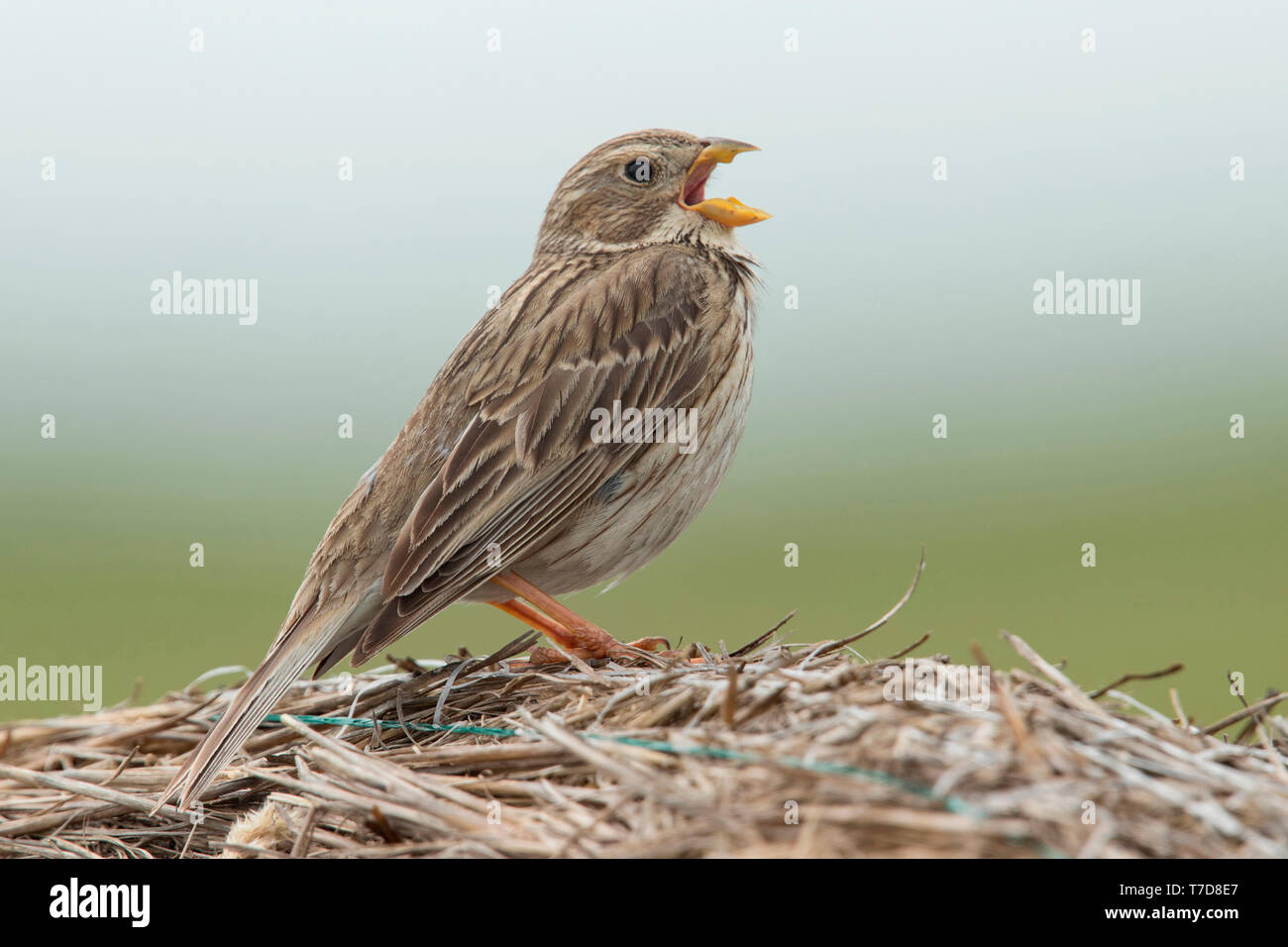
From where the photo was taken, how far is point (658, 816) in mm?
2361

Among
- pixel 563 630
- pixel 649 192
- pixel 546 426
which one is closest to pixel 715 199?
pixel 649 192

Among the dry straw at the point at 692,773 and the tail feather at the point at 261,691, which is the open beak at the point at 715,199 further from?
the tail feather at the point at 261,691

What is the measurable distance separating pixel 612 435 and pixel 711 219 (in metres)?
1.29

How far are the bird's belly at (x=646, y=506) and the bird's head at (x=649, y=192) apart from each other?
2.55 ft

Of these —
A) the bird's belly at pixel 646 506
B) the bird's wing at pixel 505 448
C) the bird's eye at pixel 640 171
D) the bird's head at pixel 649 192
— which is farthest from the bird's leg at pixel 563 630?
the bird's eye at pixel 640 171

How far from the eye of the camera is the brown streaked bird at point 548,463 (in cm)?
400

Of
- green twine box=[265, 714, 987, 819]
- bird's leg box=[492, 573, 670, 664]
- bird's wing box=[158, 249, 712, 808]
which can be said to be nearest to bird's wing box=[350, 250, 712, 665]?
bird's wing box=[158, 249, 712, 808]

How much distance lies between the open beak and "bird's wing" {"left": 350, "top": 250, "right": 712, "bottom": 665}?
0.92 ft

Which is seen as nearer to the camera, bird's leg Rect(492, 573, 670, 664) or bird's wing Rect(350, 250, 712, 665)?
bird's wing Rect(350, 250, 712, 665)

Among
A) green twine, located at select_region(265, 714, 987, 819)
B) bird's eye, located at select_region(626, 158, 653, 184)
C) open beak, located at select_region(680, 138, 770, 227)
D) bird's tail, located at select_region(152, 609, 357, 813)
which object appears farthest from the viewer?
bird's eye, located at select_region(626, 158, 653, 184)

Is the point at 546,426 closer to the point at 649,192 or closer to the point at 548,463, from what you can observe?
the point at 548,463

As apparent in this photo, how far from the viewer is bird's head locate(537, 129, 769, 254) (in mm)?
4973

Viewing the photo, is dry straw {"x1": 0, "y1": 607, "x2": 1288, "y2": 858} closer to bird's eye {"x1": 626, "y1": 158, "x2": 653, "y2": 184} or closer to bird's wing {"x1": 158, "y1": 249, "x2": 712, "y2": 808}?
bird's wing {"x1": 158, "y1": 249, "x2": 712, "y2": 808}

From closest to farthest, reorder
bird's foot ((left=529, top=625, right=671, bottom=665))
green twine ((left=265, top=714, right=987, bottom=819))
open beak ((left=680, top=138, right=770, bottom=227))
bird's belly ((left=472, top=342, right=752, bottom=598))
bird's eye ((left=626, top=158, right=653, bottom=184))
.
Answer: green twine ((left=265, top=714, right=987, bottom=819)) → bird's foot ((left=529, top=625, right=671, bottom=665)) → bird's belly ((left=472, top=342, right=752, bottom=598)) → open beak ((left=680, top=138, right=770, bottom=227)) → bird's eye ((left=626, top=158, right=653, bottom=184))
